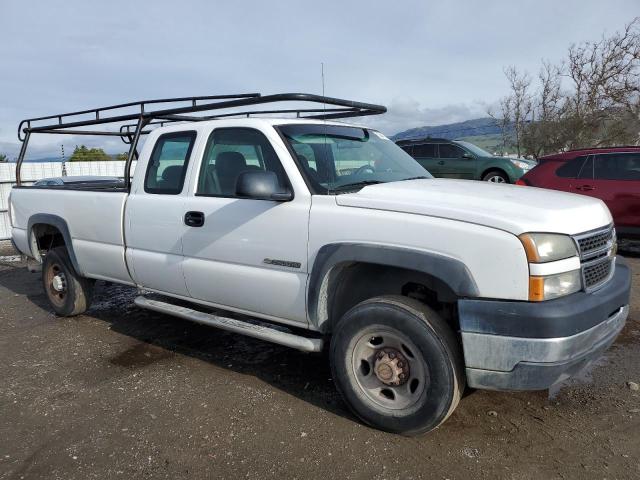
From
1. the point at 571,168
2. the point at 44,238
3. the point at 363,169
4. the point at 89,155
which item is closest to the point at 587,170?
the point at 571,168

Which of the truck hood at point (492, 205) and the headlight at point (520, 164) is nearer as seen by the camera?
the truck hood at point (492, 205)

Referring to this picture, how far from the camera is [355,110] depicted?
15.3 feet

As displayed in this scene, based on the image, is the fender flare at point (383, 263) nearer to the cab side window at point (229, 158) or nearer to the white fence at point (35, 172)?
the cab side window at point (229, 158)

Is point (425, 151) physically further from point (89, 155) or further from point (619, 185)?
point (89, 155)

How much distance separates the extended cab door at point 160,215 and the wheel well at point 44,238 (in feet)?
5.58

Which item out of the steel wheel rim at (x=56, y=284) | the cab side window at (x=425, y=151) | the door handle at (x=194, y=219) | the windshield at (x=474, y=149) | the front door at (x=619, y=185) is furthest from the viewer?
the cab side window at (x=425, y=151)

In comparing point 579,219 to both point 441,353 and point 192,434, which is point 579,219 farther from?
point 192,434

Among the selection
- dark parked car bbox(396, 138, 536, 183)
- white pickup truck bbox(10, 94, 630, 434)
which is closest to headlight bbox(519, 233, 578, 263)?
white pickup truck bbox(10, 94, 630, 434)

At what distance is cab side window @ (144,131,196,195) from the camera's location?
13.6ft

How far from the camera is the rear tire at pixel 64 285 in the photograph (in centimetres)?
544

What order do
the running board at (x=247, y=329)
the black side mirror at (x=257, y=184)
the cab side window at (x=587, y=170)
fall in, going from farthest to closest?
the cab side window at (x=587, y=170)
the running board at (x=247, y=329)
the black side mirror at (x=257, y=184)

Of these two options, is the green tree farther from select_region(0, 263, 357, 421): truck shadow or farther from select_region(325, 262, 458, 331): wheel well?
select_region(325, 262, 458, 331): wheel well

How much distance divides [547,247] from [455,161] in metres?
11.3

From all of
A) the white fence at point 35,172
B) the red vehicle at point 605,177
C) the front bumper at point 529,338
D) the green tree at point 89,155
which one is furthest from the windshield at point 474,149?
the green tree at point 89,155
